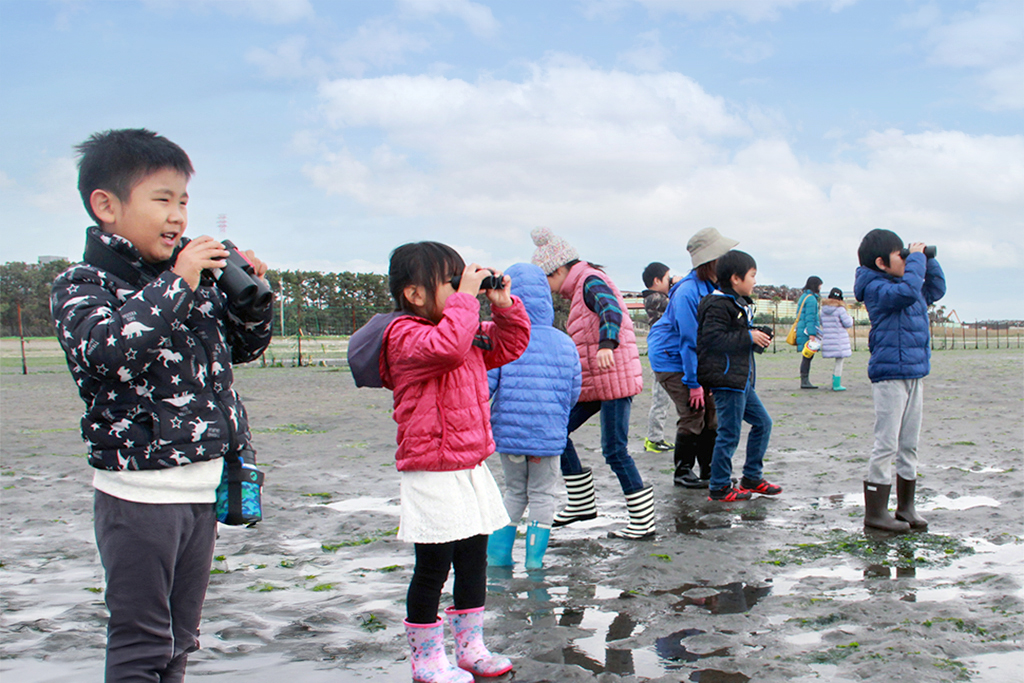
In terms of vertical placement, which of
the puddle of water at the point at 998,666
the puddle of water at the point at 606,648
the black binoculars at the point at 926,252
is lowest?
the puddle of water at the point at 606,648

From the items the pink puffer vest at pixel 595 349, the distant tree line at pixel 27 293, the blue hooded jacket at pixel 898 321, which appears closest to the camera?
the blue hooded jacket at pixel 898 321

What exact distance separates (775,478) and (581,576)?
11.3 feet

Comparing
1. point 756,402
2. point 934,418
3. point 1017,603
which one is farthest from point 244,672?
point 934,418

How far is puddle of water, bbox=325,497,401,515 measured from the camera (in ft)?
21.7

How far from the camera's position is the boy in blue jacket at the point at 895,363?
217 inches

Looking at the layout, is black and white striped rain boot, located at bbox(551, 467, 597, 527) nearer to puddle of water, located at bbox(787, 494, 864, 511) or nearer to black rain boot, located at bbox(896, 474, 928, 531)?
puddle of water, located at bbox(787, 494, 864, 511)

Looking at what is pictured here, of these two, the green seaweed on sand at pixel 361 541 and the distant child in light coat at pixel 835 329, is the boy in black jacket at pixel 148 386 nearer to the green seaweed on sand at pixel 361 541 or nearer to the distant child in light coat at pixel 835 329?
the green seaweed on sand at pixel 361 541

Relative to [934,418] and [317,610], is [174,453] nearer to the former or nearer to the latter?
[317,610]

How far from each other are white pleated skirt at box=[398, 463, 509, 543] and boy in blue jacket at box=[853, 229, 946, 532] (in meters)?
3.15

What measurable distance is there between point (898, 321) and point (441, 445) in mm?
3563

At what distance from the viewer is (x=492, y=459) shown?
8.97m

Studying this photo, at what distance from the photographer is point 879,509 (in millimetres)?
5590

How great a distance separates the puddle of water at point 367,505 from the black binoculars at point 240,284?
415 centimetres

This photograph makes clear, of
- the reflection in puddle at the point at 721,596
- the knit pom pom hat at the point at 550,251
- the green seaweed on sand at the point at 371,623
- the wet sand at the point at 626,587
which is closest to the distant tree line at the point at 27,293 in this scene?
the wet sand at the point at 626,587
